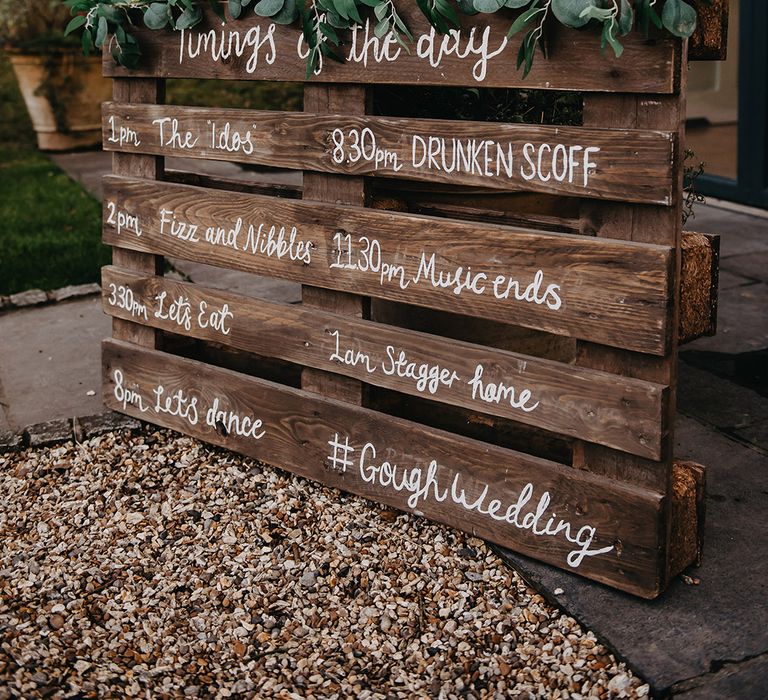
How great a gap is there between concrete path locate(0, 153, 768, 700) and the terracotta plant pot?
15.1ft

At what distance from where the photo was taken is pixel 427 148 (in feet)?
8.33

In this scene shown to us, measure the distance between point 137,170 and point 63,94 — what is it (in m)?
6.65

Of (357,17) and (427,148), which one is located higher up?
(357,17)

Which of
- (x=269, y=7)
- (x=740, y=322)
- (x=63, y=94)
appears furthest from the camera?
(x=63, y=94)

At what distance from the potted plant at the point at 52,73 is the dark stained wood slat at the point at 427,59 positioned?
6.50 metres

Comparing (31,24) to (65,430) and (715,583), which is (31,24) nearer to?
(65,430)

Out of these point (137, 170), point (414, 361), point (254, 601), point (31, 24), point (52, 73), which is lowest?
point (254, 601)

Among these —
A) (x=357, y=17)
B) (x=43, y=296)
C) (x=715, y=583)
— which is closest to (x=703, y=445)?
(x=715, y=583)

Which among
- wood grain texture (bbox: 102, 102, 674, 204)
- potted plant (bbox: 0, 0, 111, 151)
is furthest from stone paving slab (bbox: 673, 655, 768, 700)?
potted plant (bbox: 0, 0, 111, 151)

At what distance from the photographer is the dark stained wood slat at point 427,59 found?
84.4 inches

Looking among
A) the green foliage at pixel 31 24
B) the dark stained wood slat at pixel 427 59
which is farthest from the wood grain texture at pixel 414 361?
the green foliage at pixel 31 24

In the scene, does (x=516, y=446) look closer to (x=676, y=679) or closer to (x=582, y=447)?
(x=582, y=447)

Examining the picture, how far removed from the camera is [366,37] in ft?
8.55

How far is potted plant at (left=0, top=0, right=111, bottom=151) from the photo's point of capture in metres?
9.07
